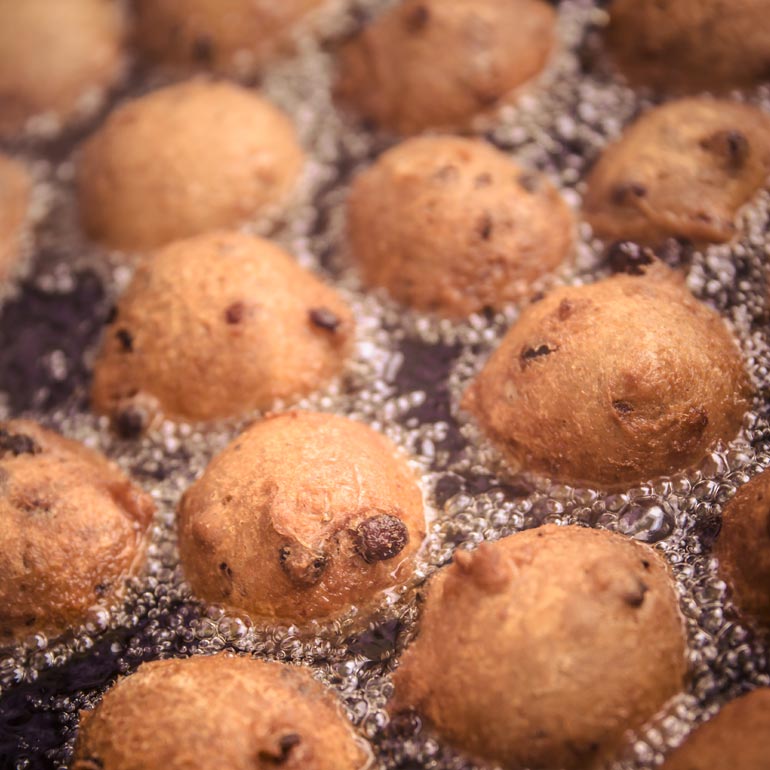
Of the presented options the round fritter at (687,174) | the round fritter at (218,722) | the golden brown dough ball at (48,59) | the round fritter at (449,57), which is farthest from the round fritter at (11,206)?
the round fritter at (687,174)

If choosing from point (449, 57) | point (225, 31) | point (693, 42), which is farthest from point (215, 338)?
point (693, 42)

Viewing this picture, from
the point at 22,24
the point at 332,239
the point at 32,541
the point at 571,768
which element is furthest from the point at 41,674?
the point at 22,24

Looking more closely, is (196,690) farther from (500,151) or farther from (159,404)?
(500,151)

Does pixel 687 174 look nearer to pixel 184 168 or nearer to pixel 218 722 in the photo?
pixel 184 168

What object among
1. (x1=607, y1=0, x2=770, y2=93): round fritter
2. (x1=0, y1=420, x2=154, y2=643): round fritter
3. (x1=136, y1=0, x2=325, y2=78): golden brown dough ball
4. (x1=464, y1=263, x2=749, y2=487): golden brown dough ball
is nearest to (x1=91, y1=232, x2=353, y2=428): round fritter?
(x1=0, y1=420, x2=154, y2=643): round fritter

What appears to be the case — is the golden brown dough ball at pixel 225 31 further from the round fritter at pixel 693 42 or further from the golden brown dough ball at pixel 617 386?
the golden brown dough ball at pixel 617 386

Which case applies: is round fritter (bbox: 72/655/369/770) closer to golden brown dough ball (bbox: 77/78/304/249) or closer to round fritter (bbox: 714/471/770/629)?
round fritter (bbox: 714/471/770/629)

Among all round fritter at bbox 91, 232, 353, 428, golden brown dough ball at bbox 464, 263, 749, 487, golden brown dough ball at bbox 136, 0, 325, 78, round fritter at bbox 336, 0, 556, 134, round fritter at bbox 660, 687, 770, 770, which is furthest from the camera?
golden brown dough ball at bbox 136, 0, 325, 78
